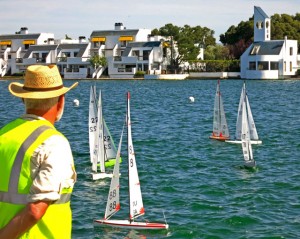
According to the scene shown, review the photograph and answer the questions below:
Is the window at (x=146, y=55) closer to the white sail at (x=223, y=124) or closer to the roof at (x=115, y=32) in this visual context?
the roof at (x=115, y=32)

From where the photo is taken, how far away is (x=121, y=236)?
1588cm

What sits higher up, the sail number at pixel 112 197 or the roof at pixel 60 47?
the roof at pixel 60 47

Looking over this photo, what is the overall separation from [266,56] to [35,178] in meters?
125

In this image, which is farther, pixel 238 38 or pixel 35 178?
pixel 238 38

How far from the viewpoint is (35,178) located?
14.2ft

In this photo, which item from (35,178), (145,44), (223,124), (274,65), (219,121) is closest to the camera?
(35,178)

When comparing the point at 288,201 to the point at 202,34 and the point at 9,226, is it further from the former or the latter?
the point at 202,34

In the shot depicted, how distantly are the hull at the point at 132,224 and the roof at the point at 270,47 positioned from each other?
113603mm

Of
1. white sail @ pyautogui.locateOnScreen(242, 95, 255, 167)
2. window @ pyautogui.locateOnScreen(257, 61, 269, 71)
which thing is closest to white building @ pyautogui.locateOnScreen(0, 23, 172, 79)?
window @ pyautogui.locateOnScreen(257, 61, 269, 71)

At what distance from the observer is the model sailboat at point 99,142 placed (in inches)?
925

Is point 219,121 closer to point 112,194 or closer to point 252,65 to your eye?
point 112,194

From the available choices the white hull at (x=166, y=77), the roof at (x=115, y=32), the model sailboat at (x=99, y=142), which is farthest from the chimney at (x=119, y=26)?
the model sailboat at (x=99, y=142)

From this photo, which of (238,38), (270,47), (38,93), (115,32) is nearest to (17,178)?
(38,93)

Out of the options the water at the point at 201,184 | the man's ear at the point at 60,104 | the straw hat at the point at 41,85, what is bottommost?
the water at the point at 201,184
